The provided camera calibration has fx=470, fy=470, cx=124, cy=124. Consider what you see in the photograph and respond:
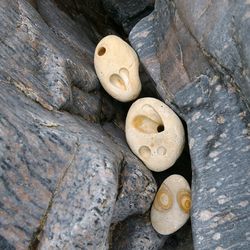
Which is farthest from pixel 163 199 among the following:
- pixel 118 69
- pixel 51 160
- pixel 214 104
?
pixel 118 69

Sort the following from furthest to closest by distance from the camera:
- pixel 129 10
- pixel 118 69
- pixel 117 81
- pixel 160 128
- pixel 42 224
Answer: pixel 129 10
pixel 117 81
pixel 118 69
pixel 160 128
pixel 42 224

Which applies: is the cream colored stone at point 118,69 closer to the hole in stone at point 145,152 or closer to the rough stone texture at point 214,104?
the rough stone texture at point 214,104

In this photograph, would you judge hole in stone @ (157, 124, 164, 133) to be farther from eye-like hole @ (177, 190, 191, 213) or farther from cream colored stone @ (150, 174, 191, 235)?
eye-like hole @ (177, 190, 191, 213)

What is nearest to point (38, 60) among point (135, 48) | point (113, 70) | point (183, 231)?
point (113, 70)

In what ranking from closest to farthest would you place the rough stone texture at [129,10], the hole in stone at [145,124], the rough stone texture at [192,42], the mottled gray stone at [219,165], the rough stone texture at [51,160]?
the rough stone texture at [51,160], the rough stone texture at [192,42], the mottled gray stone at [219,165], the hole in stone at [145,124], the rough stone texture at [129,10]

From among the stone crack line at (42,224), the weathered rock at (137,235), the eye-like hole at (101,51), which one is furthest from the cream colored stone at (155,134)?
the stone crack line at (42,224)

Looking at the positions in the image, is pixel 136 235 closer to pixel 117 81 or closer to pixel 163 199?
pixel 163 199

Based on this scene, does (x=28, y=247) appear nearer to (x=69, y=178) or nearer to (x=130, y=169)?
(x=69, y=178)
